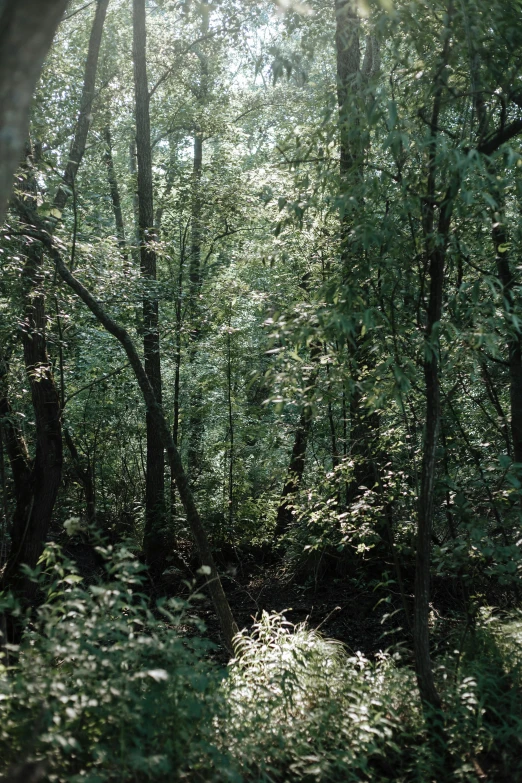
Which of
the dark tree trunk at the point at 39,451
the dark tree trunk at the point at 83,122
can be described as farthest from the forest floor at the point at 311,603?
the dark tree trunk at the point at 83,122

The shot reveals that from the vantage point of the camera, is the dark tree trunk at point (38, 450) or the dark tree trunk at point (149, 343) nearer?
the dark tree trunk at point (38, 450)

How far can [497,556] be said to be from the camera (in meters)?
3.84

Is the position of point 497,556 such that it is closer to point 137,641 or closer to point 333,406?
point 137,641

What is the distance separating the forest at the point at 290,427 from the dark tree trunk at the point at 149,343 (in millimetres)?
39

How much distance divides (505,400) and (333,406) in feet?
8.36

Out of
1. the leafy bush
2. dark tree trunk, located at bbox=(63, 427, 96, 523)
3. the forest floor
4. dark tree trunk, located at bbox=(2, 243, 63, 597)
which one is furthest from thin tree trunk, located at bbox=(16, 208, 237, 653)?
dark tree trunk, located at bbox=(63, 427, 96, 523)

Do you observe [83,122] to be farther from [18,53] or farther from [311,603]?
[18,53]

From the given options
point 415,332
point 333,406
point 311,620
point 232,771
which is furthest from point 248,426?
point 232,771

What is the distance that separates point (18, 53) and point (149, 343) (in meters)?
7.58

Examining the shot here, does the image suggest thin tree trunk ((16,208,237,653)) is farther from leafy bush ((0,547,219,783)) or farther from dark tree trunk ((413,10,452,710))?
leafy bush ((0,547,219,783))

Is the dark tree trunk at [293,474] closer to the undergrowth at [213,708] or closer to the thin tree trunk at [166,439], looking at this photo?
the thin tree trunk at [166,439]

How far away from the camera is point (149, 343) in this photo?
31.4 ft

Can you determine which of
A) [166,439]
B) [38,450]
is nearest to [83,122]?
[38,450]

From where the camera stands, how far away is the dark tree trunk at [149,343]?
941 cm
